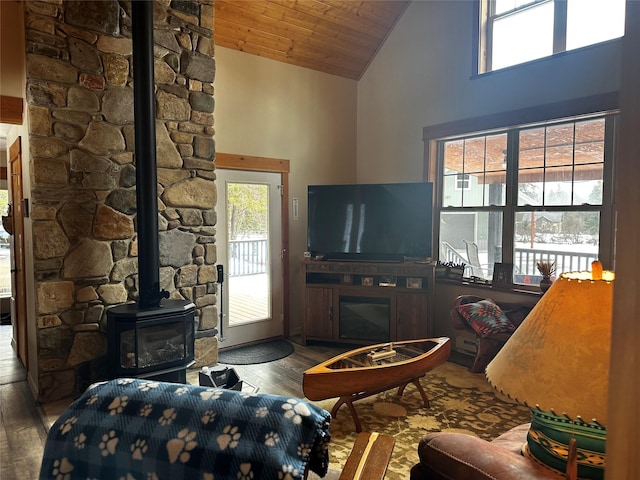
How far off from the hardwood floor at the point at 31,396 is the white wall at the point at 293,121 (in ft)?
3.01

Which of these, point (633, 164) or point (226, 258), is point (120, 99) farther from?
point (633, 164)

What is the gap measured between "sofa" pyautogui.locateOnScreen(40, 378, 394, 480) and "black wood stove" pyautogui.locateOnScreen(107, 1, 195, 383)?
2020 mm

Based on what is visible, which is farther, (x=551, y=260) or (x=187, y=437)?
(x=551, y=260)

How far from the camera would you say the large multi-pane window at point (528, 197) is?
3.79 meters

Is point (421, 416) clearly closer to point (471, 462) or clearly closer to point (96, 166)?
point (471, 462)

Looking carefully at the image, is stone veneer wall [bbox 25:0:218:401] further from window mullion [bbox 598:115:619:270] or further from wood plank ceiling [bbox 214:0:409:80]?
window mullion [bbox 598:115:619:270]

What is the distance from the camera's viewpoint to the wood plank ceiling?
4.43 m

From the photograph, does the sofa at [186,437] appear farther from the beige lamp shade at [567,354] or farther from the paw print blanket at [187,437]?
the beige lamp shade at [567,354]

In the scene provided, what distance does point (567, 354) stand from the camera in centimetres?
108

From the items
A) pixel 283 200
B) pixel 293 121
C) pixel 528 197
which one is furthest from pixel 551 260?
pixel 293 121

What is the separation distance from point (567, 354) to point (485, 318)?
3022mm

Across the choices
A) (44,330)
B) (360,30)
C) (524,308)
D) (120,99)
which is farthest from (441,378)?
(360,30)

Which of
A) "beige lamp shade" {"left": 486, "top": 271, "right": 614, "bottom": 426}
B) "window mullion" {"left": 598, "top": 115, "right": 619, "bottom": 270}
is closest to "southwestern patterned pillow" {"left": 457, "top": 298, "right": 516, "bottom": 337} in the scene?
A: "window mullion" {"left": 598, "top": 115, "right": 619, "bottom": 270}

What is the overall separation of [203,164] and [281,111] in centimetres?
159
